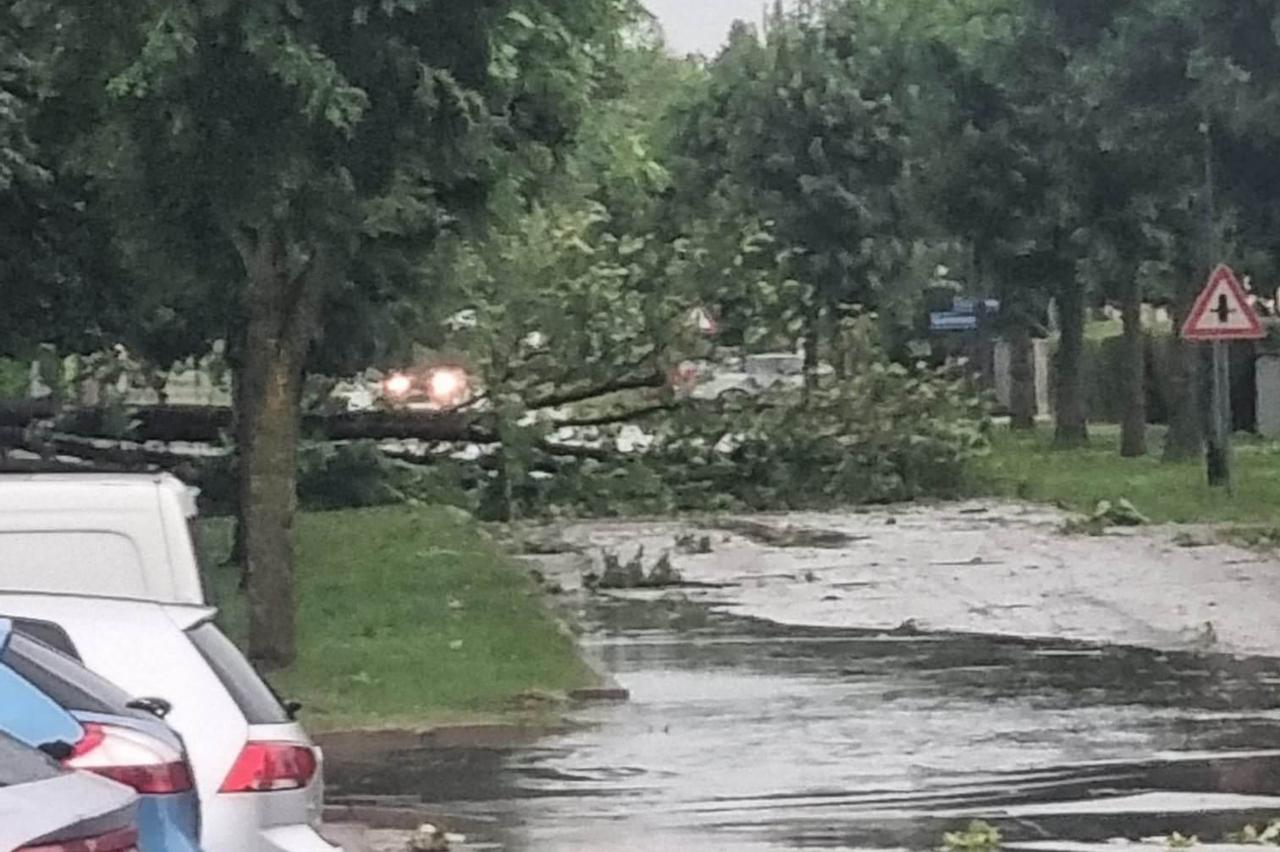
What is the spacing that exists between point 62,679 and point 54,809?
1911mm

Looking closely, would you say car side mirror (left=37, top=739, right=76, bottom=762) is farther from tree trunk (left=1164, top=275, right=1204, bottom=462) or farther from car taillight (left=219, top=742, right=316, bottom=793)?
tree trunk (left=1164, top=275, right=1204, bottom=462)

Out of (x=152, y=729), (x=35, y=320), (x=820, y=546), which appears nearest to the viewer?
(x=152, y=729)

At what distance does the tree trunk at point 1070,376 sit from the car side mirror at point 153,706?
4010 cm

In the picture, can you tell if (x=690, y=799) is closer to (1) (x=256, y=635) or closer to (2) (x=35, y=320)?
(1) (x=256, y=635)

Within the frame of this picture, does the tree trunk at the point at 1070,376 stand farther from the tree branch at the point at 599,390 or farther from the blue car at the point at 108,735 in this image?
the blue car at the point at 108,735

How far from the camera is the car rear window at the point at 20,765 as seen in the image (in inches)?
221

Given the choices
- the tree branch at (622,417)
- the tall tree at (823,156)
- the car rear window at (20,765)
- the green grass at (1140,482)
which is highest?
the tall tree at (823,156)

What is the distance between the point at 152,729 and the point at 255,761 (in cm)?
108

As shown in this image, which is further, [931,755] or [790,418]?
[790,418]

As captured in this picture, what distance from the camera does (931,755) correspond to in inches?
615

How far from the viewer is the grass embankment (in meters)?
17.2

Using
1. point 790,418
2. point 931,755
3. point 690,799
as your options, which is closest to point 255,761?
point 690,799

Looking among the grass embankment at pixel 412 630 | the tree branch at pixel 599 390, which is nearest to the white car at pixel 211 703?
the grass embankment at pixel 412 630

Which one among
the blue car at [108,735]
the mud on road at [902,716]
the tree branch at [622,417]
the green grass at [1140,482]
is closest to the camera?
the blue car at [108,735]
